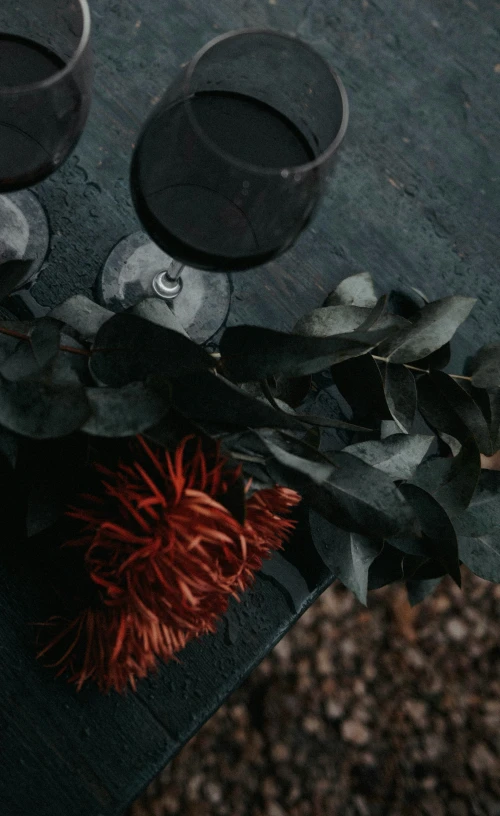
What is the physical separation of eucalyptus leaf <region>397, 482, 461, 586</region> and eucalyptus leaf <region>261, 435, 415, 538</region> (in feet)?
0.27

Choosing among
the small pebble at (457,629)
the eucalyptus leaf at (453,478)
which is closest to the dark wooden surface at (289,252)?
the eucalyptus leaf at (453,478)

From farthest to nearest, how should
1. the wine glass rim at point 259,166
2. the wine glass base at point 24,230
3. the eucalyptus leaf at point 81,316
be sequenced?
the wine glass base at point 24,230
the eucalyptus leaf at point 81,316
the wine glass rim at point 259,166

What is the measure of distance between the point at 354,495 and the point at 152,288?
270 millimetres

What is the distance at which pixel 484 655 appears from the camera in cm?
138

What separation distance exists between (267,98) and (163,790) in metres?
1.05

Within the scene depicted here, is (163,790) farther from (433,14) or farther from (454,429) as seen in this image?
(433,14)

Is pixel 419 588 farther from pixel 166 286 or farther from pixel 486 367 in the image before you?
pixel 166 286

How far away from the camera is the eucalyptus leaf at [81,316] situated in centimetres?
52

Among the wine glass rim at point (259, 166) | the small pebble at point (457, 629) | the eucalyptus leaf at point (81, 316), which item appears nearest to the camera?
the wine glass rim at point (259, 166)

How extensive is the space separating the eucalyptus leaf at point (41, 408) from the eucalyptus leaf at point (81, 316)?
93 millimetres

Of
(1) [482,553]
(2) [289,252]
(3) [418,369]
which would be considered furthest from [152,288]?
(1) [482,553]

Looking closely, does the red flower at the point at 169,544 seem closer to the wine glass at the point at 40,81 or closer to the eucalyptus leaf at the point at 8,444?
the eucalyptus leaf at the point at 8,444

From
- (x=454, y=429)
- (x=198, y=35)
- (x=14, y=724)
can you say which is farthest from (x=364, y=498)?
(x=198, y=35)

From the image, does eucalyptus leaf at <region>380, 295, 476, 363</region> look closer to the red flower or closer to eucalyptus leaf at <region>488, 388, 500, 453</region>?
eucalyptus leaf at <region>488, 388, 500, 453</region>
